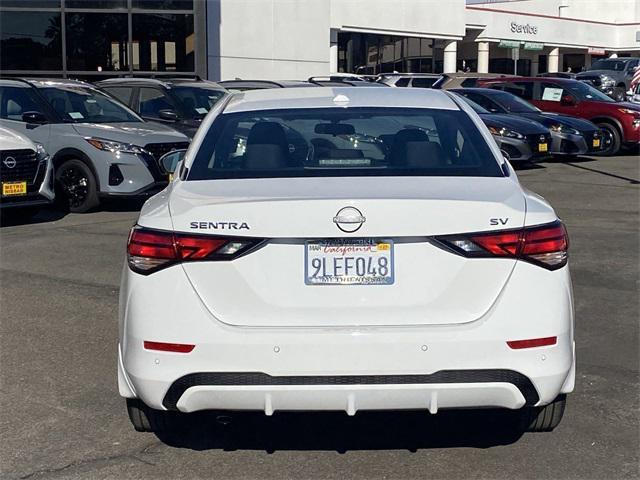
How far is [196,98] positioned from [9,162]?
4.80m

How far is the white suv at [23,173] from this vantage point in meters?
10.7

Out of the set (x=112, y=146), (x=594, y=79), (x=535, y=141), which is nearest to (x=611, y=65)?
(x=594, y=79)

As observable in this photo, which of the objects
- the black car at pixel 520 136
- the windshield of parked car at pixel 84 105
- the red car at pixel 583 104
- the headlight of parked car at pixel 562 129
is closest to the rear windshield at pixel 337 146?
the windshield of parked car at pixel 84 105

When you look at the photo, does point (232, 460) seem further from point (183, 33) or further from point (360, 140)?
point (183, 33)

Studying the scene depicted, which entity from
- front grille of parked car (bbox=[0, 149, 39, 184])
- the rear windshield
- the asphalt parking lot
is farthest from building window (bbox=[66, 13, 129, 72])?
the rear windshield

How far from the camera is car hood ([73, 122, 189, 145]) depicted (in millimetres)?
12000

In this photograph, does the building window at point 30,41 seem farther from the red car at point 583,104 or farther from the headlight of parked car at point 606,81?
the headlight of parked car at point 606,81

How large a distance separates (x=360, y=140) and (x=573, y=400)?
5.89ft

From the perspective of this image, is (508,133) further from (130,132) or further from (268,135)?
(268,135)

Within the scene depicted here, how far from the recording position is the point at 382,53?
44.5m

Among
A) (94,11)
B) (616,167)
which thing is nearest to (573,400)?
(616,167)

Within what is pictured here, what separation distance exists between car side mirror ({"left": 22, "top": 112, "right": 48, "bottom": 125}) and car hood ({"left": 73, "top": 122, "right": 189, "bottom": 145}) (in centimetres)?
40

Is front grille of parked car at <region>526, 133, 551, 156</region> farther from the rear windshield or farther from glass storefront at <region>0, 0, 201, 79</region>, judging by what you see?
the rear windshield

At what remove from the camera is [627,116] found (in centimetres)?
2083
